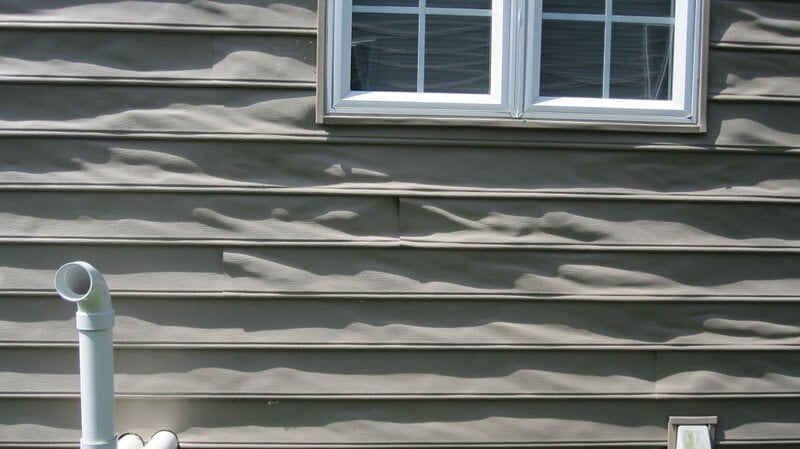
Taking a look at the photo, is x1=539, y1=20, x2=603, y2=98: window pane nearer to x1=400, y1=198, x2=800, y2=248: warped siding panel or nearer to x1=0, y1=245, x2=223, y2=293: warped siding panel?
x1=400, y1=198, x2=800, y2=248: warped siding panel

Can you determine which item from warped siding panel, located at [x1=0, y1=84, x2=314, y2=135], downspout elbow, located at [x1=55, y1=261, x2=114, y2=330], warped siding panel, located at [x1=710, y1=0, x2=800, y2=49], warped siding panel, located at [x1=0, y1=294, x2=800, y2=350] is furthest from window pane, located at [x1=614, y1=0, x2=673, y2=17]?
downspout elbow, located at [x1=55, y1=261, x2=114, y2=330]

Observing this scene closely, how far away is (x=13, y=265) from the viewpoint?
2510 mm

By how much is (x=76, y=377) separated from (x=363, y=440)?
1.00 m

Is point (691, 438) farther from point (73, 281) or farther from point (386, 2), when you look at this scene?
point (73, 281)

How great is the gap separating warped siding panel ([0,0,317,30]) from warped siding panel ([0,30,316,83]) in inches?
1.7

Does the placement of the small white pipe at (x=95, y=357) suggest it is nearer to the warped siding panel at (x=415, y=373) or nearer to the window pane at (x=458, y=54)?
the warped siding panel at (x=415, y=373)

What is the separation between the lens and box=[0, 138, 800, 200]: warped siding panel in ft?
8.22

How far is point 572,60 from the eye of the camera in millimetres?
2646

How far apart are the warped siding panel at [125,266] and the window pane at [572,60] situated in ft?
4.31

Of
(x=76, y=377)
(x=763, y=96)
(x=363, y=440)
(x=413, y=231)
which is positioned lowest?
(x=363, y=440)

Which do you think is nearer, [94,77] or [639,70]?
[94,77]

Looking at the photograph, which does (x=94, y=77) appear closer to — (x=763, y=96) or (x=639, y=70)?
(x=639, y=70)

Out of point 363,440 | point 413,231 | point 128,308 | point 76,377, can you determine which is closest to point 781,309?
point 413,231

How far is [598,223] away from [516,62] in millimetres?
626
